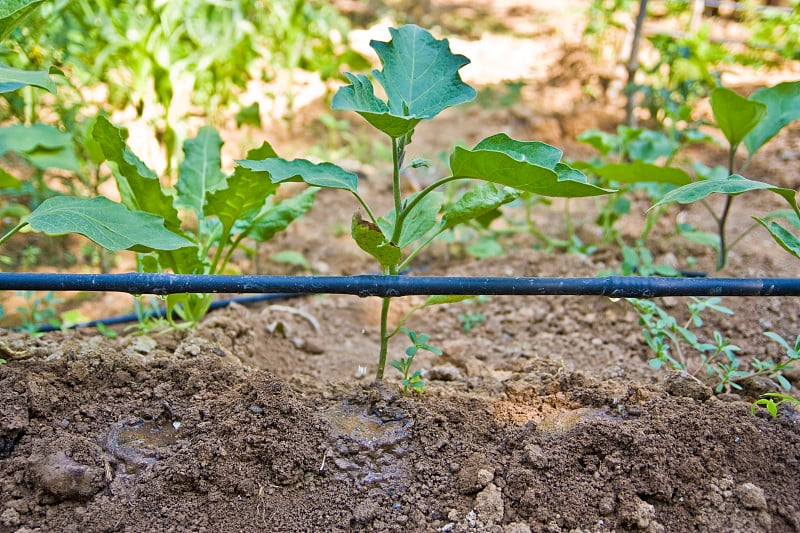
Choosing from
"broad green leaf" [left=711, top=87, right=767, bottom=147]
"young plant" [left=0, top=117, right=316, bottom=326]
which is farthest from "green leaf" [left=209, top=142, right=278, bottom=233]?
"broad green leaf" [left=711, top=87, right=767, bottom=147]

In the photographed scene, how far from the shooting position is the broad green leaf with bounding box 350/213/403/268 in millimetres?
1335

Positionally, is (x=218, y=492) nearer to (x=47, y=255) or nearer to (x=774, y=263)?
(x=47, y=255)

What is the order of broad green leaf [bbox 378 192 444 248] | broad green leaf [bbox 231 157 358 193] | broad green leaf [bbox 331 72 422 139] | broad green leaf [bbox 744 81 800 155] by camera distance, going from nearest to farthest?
broad green leaf [bbox 331 72 422 139] < broad green leaf [bbox 231 157 358 193] < broad green leaf [bbox 378 192 444 248] < broad green leaf [bbox 744 81 800 155]

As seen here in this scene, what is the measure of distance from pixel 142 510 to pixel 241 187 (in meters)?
0.88

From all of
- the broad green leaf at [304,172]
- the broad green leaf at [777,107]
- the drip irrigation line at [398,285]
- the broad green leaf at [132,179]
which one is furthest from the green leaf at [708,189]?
the broad green leaf at [132,179]

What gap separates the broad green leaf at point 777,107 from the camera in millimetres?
2113

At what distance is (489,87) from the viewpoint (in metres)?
4.76

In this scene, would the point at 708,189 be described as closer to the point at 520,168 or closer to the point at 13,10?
the point at 520,168

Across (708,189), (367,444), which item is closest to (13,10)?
(367,444)

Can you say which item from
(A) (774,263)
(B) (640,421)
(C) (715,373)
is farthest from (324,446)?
(A) (774,263)

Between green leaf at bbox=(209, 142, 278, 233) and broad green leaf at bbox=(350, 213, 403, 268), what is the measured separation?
→ 463 mm

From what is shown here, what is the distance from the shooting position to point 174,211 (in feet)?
5.90

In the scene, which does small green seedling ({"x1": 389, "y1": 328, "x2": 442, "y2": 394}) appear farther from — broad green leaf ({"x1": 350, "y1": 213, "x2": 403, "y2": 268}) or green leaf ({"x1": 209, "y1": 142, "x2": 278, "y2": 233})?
green leaf ({"x1": 209, "y1": 142, "x2": 278, "y2": 233})

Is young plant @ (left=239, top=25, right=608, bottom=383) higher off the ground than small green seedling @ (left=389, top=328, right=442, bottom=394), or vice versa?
young plant @ (left=239, top=25, right=608, bottom=383)
